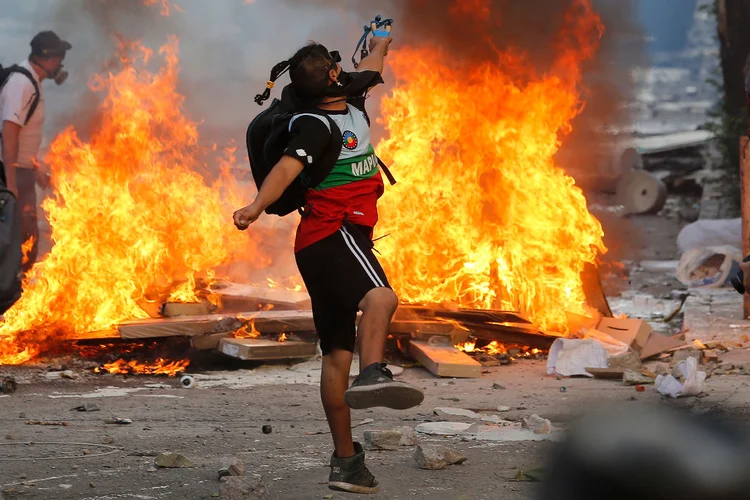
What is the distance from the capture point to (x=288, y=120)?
13.1ft

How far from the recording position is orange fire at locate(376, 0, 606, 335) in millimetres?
8773

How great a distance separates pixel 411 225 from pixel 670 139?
9.07 meters

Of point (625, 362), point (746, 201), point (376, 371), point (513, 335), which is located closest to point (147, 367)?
point (513, 335)

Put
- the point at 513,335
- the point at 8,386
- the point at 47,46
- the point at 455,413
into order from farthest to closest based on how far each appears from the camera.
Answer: the point at 47,46
the point at 513,335
the point at 8,386
the point at 455,413

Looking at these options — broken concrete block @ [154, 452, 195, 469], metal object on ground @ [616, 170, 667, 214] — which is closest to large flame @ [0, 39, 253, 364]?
broken concrete block @ [154, 452, 195, 469]

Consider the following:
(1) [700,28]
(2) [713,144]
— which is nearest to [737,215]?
(2) [713,144]

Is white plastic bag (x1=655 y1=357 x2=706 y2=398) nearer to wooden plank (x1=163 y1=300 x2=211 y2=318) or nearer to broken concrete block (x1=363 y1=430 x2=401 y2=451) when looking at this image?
broken concrete block (x1=363 y1=430 x2=401 y2=451)

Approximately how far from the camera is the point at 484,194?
9.32 meters

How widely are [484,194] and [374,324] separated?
5.62 meters

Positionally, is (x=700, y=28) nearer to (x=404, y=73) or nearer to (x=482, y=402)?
(x=404, y=73)

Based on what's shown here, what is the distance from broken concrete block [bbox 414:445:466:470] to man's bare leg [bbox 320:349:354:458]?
1.36 ft

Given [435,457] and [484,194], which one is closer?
[435,457]

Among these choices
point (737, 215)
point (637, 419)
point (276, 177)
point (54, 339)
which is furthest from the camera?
point (737, 215)

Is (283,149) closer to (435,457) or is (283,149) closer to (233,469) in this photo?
(233,469)
